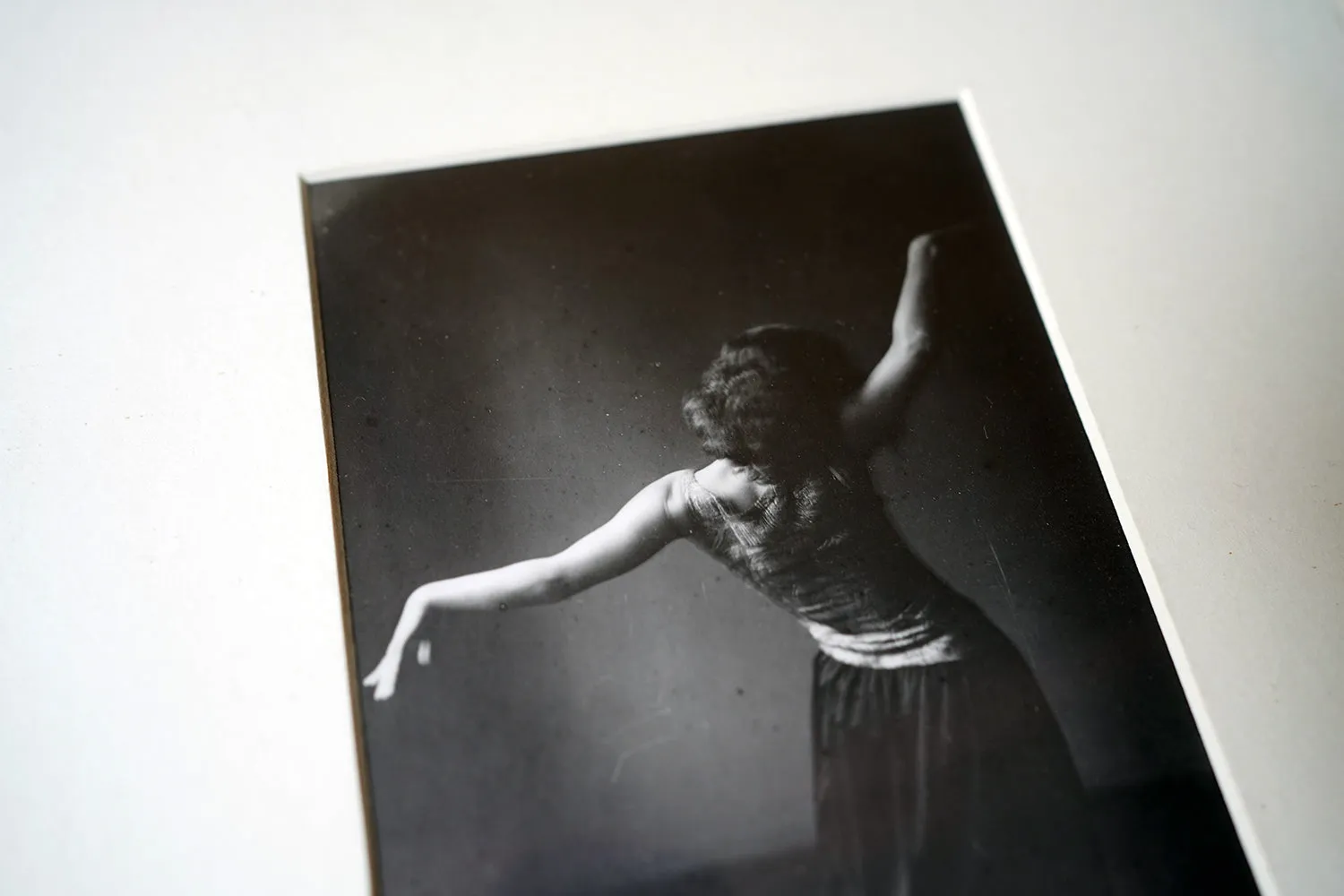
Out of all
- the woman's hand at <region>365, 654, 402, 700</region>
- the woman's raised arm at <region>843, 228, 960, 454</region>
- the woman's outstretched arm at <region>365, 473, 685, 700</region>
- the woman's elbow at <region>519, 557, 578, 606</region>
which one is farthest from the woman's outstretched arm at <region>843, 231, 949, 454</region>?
the woman's hand at <region>365, 654, 402, 700</region>

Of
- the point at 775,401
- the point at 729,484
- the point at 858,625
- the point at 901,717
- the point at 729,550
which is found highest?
the point at 775,401

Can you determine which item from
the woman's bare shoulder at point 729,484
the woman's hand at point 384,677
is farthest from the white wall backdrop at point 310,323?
the woman's bare shoulder at point 729,484

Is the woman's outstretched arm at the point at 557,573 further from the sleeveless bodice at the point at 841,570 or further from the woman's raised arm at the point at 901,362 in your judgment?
the woman's raised arm at the point at 901,362

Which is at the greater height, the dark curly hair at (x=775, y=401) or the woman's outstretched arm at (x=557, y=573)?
the dark curly hair at (x=775, y=401)

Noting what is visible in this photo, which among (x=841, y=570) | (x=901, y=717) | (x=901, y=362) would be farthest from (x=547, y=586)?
(x=901, y=362)

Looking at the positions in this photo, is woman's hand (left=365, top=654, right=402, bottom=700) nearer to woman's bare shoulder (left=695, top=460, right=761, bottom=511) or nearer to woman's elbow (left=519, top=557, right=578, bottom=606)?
woman's elbow (left=519, top=557, right=578, bottom=606)

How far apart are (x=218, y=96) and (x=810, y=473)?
4.17 feet

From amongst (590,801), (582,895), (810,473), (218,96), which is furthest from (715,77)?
(582,895)

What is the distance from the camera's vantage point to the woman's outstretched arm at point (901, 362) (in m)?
1.34

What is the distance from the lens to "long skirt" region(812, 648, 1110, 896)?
3.75 ft

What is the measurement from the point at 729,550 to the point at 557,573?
26cm

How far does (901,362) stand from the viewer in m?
1.39

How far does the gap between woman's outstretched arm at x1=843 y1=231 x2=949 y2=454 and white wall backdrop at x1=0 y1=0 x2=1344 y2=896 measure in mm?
208

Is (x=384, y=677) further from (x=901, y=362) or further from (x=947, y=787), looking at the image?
(x=901, y=362)
